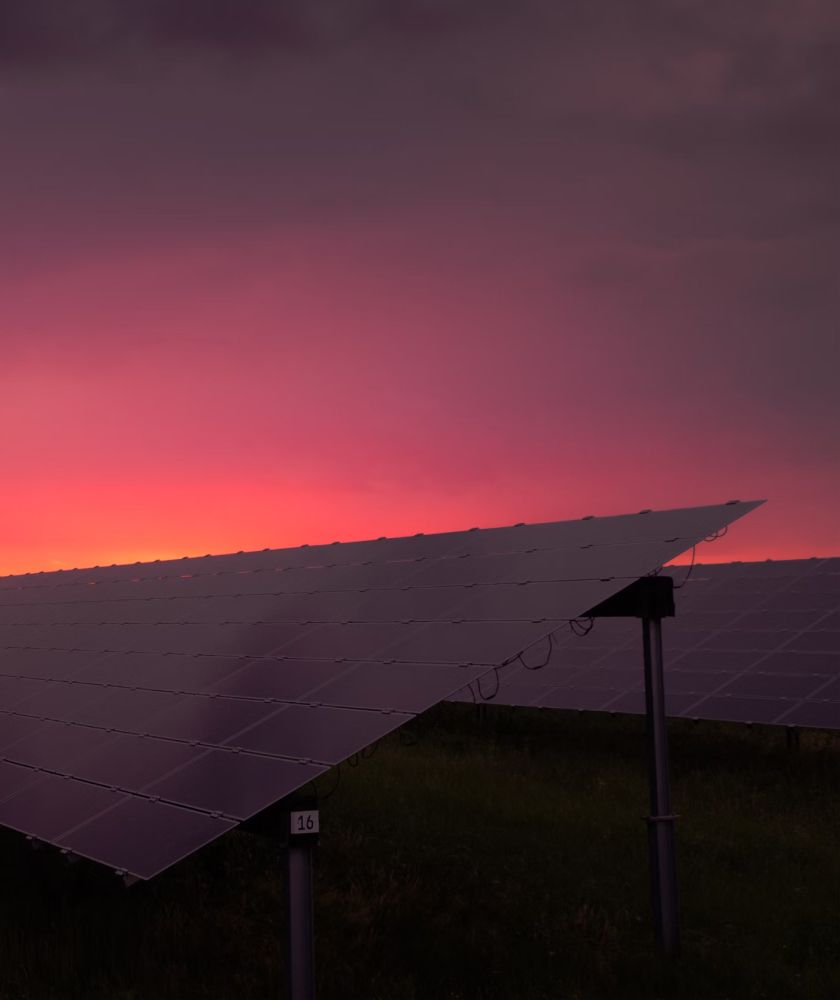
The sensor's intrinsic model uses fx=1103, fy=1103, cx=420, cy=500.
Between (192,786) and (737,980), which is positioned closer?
(192,786)

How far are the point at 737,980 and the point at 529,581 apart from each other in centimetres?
434

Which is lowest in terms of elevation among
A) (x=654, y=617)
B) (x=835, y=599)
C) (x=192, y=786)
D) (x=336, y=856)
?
(x=336, y=856)

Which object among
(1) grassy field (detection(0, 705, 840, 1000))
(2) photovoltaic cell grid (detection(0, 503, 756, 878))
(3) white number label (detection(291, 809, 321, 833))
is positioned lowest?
(1) grassy field (detection(0, 705, 840, 1000))

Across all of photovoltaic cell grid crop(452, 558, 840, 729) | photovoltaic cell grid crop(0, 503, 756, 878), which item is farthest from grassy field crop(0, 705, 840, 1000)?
photovoltaic cell grid crop(452, 558, 840, 729)

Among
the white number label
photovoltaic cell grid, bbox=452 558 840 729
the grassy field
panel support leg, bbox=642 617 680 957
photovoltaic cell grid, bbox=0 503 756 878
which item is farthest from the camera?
photovoltaic cell grid, bbox=452 558 840 729

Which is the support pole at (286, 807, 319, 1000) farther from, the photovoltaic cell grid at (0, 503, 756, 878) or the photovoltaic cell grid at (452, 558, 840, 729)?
the photovoltaic cell grid at (452, 558, 840, 729)

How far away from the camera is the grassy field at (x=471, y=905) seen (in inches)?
411

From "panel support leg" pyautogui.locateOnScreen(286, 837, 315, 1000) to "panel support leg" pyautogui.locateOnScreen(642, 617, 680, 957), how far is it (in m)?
4.57

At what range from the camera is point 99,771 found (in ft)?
32.3

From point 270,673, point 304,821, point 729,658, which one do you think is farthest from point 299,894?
point 729,658

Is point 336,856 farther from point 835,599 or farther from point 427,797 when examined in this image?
point 835,599

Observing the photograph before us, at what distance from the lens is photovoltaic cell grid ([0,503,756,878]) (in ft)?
27.1

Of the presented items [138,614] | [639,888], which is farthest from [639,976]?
[138,614]

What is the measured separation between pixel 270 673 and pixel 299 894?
3010 mm
